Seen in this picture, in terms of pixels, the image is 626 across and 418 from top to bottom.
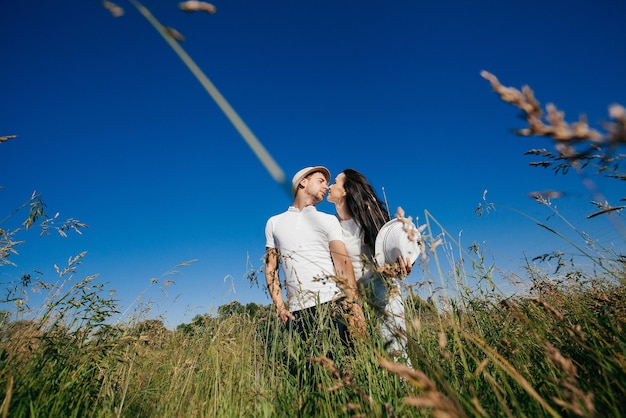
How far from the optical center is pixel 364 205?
12.4ft

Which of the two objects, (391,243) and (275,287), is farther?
(275,287)

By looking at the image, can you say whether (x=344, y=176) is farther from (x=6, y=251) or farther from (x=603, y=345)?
(x=6, y=251)

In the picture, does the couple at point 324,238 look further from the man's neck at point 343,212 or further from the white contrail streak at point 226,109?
the white contrail streak at point 226,109

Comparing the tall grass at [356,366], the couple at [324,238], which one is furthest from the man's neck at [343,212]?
the tall grass at [356,366]

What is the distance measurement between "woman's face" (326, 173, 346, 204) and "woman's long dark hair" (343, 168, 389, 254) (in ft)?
0.18

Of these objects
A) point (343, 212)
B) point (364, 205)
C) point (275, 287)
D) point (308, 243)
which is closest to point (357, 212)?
point (364, 205)

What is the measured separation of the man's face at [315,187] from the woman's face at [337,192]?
0.13 m

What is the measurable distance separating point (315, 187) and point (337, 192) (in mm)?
354

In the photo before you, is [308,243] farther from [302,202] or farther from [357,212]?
[302,202]

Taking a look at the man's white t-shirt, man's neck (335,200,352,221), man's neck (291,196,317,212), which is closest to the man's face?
man's neck (291,196,317,212)

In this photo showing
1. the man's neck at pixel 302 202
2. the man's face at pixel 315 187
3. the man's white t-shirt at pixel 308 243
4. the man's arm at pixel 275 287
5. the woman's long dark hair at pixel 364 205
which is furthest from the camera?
the man's face at pixel 315 187

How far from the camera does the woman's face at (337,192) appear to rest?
13.5ft

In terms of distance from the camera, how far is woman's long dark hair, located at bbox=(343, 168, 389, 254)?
3.59 meters

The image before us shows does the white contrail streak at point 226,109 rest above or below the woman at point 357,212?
below
